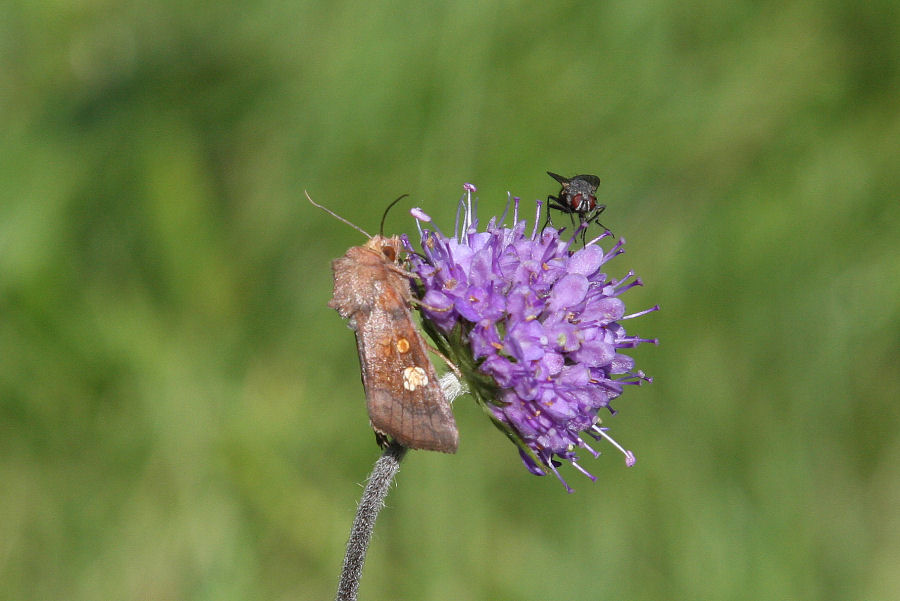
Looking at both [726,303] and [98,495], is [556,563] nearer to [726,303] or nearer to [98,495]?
[726,303]

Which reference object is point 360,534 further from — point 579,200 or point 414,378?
point 579,200

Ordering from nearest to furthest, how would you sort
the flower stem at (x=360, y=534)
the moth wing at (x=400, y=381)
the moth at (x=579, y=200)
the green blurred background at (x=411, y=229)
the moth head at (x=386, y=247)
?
the flower stem at (x=360, y=534), the moth wing at (x=400, y=381), the moth head at (x=386, y=247), the moth at (x=579, y=200), the green blurred background at (x=411, y=229)

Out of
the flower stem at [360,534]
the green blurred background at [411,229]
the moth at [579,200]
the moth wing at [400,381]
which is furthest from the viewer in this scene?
the green blurred background at [411,229]

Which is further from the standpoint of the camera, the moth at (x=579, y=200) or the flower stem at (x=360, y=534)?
the moth at (x=579, y=200)

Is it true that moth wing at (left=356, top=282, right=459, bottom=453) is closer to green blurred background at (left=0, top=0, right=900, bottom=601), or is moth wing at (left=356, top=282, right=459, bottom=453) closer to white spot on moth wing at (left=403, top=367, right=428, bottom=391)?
white spot on moth wing at (left=403, top=367, right=428, bottom=391)

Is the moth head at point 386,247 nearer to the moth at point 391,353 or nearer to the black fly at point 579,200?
the moth at point 391,353

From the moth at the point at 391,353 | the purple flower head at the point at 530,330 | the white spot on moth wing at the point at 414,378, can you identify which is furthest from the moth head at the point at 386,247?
the white spot on moth wing at the point at 414,378

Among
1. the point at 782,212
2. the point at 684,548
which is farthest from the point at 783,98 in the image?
the point at 684,548

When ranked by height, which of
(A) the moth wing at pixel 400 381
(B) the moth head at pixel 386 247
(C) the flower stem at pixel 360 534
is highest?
(B) the moth head at pixel 386 247
